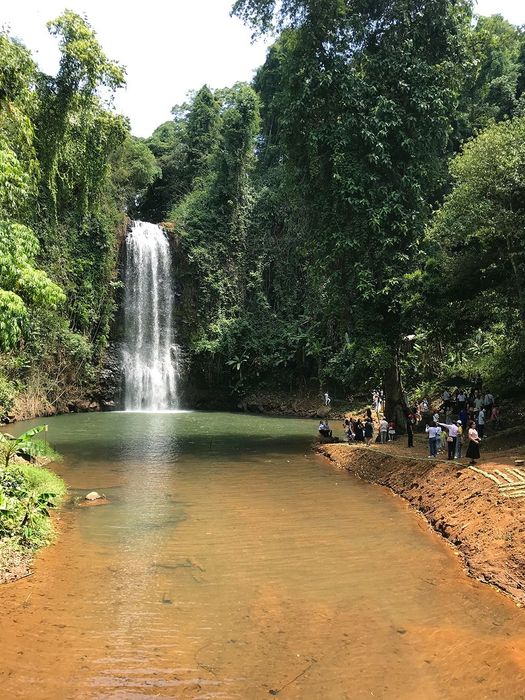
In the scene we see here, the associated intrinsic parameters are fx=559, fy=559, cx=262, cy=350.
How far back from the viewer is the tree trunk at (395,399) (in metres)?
20.0

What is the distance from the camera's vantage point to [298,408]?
35.2 meters

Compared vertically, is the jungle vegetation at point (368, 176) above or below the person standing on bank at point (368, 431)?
above

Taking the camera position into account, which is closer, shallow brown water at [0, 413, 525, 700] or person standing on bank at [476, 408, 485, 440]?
shallow brown water at [0, 413, 525, 700]

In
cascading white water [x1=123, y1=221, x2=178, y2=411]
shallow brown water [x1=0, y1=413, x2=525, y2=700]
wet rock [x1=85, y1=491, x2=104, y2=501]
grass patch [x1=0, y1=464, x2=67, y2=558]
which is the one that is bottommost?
shallow brown water [x1=0, y1=413, x2=525, y2=700]

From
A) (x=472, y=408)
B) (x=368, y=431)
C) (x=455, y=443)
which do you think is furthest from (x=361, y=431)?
(x=455, y=443)

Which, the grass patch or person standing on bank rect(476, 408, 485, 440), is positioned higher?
person standing on bank rect(476, 408, 485, 440)

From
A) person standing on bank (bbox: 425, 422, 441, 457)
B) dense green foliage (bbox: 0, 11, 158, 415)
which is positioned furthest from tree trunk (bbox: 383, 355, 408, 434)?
dense green foliage (bbox: 0, 11, 158, 415)

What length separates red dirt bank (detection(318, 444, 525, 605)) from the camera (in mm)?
8352

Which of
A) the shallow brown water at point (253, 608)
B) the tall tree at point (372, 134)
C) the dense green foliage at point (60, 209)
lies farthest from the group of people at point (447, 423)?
the dense green foliage at point (60, 209)

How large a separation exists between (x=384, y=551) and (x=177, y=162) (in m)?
46.7

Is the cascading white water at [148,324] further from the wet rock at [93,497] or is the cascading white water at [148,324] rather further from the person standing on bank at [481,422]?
the wet rock at [93,497]

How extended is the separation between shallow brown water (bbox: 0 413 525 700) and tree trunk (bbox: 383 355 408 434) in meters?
7.39

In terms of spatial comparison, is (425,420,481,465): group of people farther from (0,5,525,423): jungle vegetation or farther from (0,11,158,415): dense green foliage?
(0,11,158,415): dense green foliage

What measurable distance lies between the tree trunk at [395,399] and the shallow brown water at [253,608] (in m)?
7.39
